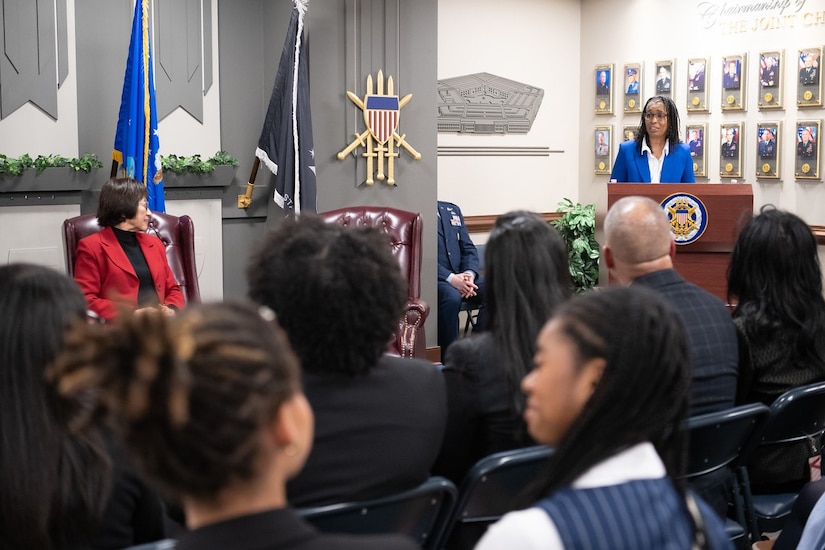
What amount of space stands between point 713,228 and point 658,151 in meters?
0.78

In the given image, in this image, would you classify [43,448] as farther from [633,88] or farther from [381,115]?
[633,88]

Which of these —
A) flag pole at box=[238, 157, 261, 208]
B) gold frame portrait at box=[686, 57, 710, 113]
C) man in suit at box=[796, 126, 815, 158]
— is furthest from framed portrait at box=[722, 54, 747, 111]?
flag pole at box=[238, 157, 261, 208]

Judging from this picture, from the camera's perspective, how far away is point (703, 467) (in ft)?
7.58

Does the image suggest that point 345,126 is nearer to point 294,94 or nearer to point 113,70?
point 294,94

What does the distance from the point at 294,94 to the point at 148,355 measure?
4.63 metres

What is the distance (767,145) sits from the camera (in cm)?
652

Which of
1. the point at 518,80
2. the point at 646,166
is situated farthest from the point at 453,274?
the point at 518,80

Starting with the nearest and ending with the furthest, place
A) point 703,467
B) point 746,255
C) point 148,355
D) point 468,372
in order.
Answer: point 148,355, point 468,372, point 703,467, point 746,255

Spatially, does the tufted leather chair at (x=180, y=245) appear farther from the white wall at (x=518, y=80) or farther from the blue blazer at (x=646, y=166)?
the white wall at (x=518, y=80)

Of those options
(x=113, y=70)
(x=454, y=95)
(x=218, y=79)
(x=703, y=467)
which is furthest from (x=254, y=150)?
(x=703, y=467)

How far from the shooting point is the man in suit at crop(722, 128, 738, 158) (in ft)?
22.1

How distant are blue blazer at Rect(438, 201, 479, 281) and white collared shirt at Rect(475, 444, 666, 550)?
16.0ft

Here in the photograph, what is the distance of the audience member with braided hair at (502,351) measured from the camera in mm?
2137

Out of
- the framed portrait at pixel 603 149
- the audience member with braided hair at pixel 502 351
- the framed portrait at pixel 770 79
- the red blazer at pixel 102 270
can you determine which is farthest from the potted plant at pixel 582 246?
the audience member with braided hair at pixel 502 351
